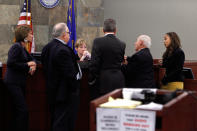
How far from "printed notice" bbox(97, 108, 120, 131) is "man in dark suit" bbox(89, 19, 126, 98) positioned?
199 cm

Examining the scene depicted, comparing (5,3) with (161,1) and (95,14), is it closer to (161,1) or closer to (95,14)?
(95,14)

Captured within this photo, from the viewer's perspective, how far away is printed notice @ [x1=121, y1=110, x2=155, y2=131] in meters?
2.48

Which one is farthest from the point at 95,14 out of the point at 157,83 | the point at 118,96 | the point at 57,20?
the point at 118,96

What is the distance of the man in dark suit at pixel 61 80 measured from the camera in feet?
13.8

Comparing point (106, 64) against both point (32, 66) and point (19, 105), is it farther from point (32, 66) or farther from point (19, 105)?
point (19, 105)

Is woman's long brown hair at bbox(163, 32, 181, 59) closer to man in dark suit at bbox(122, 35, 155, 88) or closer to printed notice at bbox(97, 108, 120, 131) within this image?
man in dark suit at bbox(122, 35, 155, 88)

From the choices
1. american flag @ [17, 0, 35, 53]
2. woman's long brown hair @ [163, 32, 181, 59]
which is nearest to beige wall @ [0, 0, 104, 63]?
american flag @ [17, 0, 35, 53]

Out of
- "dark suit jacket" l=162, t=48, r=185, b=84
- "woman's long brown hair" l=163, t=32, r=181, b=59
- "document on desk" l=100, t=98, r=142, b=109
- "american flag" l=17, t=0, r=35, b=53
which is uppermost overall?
"american flag" l=17, t=0, r=35, b=53

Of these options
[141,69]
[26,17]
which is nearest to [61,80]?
[141,69]

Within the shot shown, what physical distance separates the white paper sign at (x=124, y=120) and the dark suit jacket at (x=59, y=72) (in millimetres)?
1614

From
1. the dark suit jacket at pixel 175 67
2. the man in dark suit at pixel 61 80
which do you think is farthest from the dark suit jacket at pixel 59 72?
the dark suit jacket at pixel 175 67

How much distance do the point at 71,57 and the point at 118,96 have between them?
1438mm

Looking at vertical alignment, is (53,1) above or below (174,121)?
above

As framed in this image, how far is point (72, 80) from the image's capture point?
166 inches
